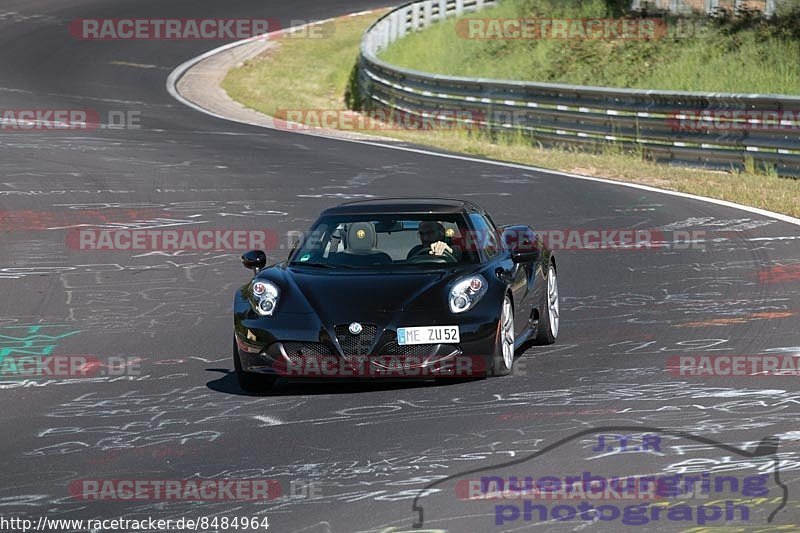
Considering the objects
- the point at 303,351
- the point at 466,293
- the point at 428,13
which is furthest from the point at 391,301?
the point at 428,13

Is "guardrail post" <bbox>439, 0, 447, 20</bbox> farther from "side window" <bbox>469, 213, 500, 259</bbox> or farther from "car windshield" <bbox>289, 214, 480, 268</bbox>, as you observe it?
"car windshield" <bbox>289, 214, 480, 268</bbox>

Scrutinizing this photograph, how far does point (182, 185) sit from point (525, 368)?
11.9 m

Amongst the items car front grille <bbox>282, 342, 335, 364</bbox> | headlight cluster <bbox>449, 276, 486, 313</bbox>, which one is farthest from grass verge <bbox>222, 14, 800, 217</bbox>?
car front grille <bbox>282, 342, 335, 364</bbox>

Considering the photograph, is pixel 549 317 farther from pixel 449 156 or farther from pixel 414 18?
pixel 414 18

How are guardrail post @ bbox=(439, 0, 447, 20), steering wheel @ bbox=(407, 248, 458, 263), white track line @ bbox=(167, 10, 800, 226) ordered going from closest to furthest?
steering wheel @ bbox=(407, 248, 458, 263) < white track line @ bbox=(167, 10, 800, 226) < guardrail post @ bbox=(439, 0, 447, 20)

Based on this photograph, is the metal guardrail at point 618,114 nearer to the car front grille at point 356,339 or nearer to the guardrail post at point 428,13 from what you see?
the guardrail post at point 428,13

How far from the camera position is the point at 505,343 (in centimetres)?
989

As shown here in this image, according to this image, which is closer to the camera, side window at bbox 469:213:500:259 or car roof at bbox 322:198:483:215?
side window at bbox 469:213:500:259

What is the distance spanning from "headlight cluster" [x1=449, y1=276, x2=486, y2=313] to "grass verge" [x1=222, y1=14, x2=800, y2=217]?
8.84 meters

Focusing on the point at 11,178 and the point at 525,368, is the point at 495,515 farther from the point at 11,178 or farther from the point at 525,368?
the point at 11,178

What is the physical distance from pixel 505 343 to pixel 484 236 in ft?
4.51

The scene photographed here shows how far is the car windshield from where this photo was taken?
10523 mm

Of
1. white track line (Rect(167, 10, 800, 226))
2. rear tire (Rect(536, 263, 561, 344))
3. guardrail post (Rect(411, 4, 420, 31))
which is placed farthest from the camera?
guardrail post (Rect(411, 4, 420, 31))

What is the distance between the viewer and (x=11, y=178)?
21625 mm
